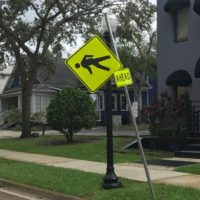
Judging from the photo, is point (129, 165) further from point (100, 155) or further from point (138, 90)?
point (138, 90)

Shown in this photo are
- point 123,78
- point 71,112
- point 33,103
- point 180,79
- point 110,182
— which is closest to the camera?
point 123,78

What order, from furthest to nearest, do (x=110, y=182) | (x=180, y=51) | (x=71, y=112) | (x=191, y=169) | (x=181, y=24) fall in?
(x=71, y=112)
(x=181, y=24)
(x=180, y=51)
(x=191, y=169)
(x=110, y=182)

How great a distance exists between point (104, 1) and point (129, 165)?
14.8 metres

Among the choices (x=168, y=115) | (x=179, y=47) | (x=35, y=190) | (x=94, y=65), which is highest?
(x=179, y=47)

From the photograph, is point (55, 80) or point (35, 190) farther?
point (55, 80)

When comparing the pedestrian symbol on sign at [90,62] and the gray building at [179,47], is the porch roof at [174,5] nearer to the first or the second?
the gray building at [179,47]

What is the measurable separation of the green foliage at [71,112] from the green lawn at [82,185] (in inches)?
287

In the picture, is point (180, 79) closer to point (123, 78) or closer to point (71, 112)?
point (71, 112)

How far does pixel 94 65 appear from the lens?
10188 mm

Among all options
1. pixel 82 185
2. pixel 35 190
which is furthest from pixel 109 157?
pixel 35 190

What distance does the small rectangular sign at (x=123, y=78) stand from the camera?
31.0ft

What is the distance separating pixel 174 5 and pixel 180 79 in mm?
2805

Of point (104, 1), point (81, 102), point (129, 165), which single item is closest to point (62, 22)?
point (104, 1)

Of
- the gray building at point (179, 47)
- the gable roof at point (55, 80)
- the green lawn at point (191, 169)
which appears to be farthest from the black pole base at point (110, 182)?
the gable roof at point (55, 80)
